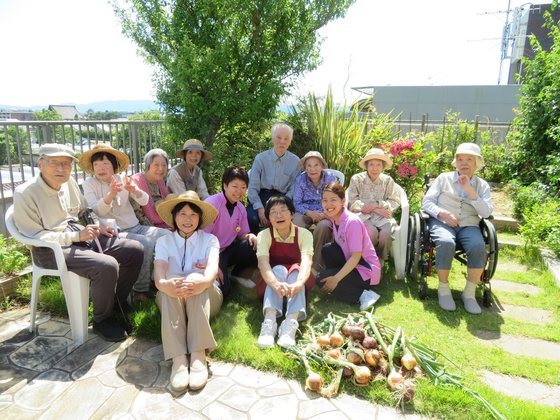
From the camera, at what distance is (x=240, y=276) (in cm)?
368

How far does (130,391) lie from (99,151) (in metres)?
1.95

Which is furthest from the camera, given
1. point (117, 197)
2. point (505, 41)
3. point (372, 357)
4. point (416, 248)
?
point (505, 41)

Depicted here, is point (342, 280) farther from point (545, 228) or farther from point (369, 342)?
point (545, 228)

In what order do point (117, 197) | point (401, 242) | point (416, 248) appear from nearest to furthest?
point (117, 197), point (416, 248), point (401, 242)

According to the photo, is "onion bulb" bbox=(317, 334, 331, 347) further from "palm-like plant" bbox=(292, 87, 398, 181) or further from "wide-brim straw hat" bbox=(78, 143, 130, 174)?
"palm-like plant" bbox=(292, 87, 398, 181)

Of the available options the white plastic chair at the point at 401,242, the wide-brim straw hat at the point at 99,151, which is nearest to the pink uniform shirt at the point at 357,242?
the white plastic chair at the point at 401,242

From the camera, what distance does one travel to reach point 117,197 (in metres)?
3.25

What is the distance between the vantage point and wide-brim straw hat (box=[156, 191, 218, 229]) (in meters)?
2.73

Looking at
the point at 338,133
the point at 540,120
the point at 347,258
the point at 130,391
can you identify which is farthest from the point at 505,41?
the point at 130,391

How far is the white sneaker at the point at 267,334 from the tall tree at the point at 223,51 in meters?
3.21

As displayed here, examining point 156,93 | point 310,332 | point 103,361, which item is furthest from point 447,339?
point 156,93

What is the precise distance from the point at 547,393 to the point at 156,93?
523cm

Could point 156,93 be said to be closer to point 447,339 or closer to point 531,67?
point 447,339

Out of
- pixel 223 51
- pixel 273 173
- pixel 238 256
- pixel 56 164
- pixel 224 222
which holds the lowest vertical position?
pixel 238 256
